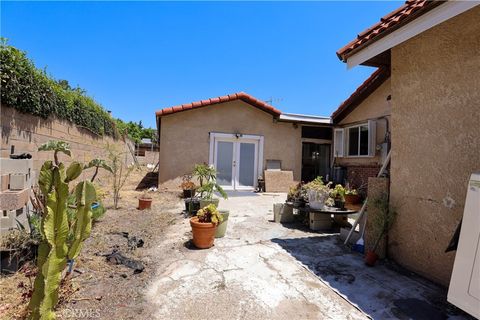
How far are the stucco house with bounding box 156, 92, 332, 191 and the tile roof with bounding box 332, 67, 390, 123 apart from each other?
0.86 metres

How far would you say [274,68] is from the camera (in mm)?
13617

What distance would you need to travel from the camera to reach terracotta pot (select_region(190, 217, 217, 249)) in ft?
14.9

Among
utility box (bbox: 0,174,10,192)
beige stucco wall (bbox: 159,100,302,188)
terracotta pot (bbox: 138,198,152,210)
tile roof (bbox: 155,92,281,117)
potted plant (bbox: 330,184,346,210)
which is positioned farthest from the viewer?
beige stucco wall (bbox: 159,100,302,188)

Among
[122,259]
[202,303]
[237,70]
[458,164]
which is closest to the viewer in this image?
[202,303]

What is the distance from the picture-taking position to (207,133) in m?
11.7

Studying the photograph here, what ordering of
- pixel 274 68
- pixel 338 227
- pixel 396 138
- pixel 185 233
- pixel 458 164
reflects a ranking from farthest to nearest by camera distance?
pixel 274 68 → pixel 338 227 → pixel 185 233 → pixel 396 138 → pixel 458 164

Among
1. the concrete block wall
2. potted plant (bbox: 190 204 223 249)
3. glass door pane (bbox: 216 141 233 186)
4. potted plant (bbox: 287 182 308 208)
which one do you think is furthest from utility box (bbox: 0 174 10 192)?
the concrete block wall

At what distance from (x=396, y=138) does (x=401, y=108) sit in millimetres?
472

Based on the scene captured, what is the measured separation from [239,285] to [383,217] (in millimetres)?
2445

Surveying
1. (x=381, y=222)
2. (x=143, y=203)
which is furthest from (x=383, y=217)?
(x=143, y=203)

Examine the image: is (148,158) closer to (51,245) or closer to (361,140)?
(361,140)

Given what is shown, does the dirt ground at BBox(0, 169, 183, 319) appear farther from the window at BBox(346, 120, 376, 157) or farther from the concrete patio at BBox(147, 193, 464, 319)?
the window at BBox(346, 120, 376, 157)

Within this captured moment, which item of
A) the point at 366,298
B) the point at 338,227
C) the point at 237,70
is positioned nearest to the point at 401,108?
the point at 366,298

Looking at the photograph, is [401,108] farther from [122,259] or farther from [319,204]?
[122,259]
